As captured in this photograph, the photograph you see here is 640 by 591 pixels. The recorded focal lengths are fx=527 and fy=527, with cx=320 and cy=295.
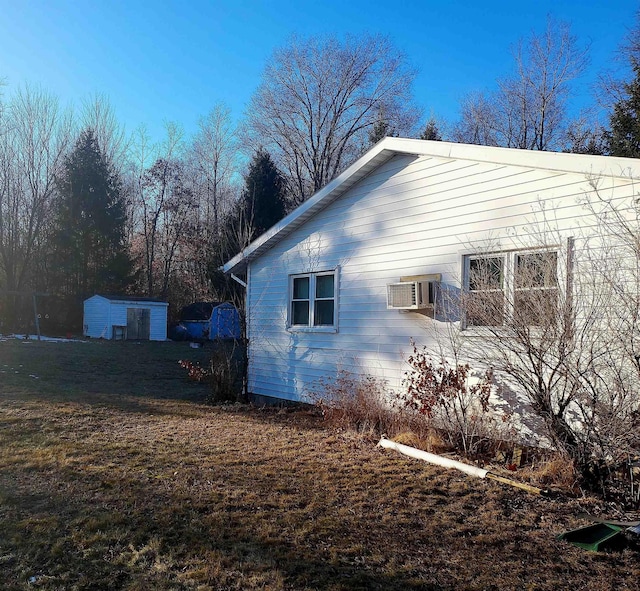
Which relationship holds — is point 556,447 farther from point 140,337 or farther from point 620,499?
point 140,337

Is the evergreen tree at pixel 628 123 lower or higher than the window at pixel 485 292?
higher

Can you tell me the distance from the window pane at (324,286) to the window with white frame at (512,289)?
2.98 metres

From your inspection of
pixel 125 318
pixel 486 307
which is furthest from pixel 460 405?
pixel 125 318

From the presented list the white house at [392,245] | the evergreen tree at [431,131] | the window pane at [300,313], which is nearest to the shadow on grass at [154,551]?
the white house at [392,245]

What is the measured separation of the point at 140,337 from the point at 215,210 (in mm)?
10252

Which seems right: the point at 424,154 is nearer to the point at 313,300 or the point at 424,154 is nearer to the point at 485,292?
the point at 485,292

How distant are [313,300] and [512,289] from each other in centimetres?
428

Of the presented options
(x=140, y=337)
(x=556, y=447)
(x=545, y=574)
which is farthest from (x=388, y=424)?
(x=140, y=337)

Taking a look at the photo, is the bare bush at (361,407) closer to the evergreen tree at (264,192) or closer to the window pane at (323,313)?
the window pane at (323,313)

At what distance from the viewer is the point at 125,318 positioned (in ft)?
90.4

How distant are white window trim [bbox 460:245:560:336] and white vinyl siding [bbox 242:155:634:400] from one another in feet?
0.25

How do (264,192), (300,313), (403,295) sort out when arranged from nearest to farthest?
(403,295) → (300,313) → (264,192)

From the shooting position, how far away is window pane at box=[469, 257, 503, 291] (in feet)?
19.2

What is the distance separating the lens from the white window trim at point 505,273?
17.7 feet
